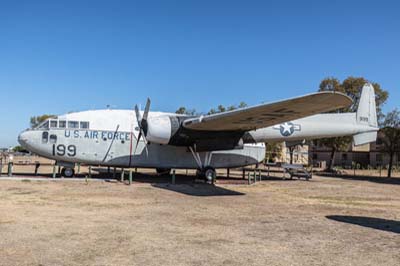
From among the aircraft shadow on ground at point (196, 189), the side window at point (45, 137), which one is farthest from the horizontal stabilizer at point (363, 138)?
the side window at point (45, 137)

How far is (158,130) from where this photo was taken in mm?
18891

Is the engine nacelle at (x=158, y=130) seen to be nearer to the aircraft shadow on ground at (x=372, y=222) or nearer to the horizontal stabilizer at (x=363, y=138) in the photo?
the aircraft shadow on ground at (x=372, y=222)

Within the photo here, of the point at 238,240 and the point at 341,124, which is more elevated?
the point at 341,124

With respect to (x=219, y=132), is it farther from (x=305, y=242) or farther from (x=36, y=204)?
(x=305, y=242)

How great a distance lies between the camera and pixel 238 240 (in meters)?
7.37

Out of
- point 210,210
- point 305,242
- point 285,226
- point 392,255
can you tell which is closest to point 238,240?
point 305,242

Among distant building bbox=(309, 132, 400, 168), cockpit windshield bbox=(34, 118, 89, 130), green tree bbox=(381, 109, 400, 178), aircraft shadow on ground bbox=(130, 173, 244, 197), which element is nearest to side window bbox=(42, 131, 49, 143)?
cockpit windshield bbox=(34, 118, 89, 130)

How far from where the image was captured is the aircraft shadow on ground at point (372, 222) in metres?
8.98

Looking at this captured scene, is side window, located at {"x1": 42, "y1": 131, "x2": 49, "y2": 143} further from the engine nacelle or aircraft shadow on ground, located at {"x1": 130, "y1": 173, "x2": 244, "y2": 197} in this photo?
aircraft shadow on ground, located at {"x1": 130, "y1": 173, "x2": 244, "y2": 197}

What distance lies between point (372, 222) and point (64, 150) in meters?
15.6

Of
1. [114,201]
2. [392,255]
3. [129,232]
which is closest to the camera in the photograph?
[392,255]

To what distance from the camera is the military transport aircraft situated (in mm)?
19109

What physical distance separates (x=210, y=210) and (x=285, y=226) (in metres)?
2.76

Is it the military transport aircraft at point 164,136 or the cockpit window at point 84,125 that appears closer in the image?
the military transport aircraft at point 164,136
